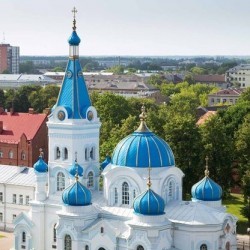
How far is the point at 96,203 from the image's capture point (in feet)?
158

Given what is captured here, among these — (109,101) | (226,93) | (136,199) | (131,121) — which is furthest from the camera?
(226,93)

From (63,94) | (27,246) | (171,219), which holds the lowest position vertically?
(27,246)

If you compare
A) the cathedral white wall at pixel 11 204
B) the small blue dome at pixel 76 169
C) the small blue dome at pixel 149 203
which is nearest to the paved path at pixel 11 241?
the cathedral white wall at pixel 11 204

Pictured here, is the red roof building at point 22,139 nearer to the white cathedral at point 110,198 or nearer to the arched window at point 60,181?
the white cathedral at point 110,198

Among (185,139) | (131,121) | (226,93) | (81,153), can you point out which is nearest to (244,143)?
(185,139)

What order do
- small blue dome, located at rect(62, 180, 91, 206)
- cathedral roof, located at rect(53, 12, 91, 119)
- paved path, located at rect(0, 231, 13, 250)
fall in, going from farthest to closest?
1. paved path, located at rect(0, 231, 13, 250)
2. cathedral roof, located at rect(53, 12, 91, 119)
3. small blue dome, located at rect(62, 180, 91, 206)

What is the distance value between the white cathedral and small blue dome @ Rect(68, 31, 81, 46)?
63 mm

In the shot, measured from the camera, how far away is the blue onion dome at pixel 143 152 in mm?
46500

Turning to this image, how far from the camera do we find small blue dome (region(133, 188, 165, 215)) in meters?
43.8

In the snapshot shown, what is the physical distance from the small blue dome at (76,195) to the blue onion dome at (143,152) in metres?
2.64

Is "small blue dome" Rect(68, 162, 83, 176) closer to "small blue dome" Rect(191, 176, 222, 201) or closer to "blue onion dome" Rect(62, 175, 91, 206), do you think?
"blue onion dome" Rect(62, 175, 91, 206)

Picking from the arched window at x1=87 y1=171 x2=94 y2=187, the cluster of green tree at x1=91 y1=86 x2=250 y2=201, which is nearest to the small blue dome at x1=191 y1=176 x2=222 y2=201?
the arched window at x1=87 y1=171 x2=94 y2=187

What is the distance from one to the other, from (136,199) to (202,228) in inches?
162

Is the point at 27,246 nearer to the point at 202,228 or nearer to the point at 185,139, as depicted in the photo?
the point at 202,228
